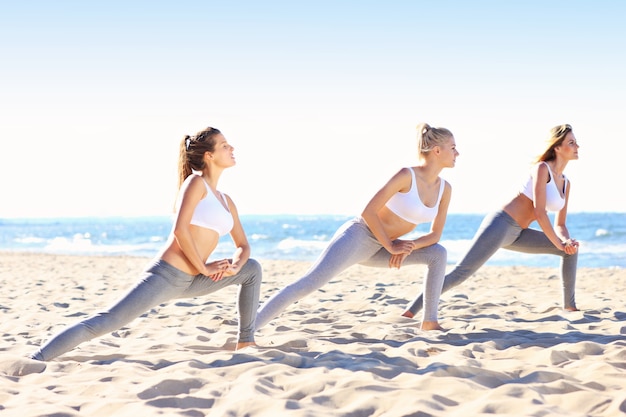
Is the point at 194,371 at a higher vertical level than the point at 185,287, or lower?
lower

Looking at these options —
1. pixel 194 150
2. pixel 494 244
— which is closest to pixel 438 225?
pixel 494 244

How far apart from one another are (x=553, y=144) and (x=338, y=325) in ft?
7.86

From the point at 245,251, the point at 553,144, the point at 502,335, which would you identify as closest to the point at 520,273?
the point at 553,144

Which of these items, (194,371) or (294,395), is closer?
(294,395)

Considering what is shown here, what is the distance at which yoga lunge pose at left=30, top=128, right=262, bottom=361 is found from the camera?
3814 mm

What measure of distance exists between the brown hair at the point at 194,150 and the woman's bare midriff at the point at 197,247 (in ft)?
1.19

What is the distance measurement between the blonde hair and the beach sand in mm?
1344

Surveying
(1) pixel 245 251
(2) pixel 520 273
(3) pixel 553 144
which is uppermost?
(3) pixel 553 144

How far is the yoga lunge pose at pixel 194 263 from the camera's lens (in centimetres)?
381

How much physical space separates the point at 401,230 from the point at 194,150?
5.37 feet

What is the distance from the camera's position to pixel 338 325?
17.4 ft

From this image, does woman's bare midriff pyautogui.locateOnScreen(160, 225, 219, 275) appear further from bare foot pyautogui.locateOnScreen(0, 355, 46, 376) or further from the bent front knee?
the bent front knee

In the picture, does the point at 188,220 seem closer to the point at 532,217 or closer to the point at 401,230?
the point at 401,230

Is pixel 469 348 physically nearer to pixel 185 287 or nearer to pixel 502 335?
pixel 502 335
